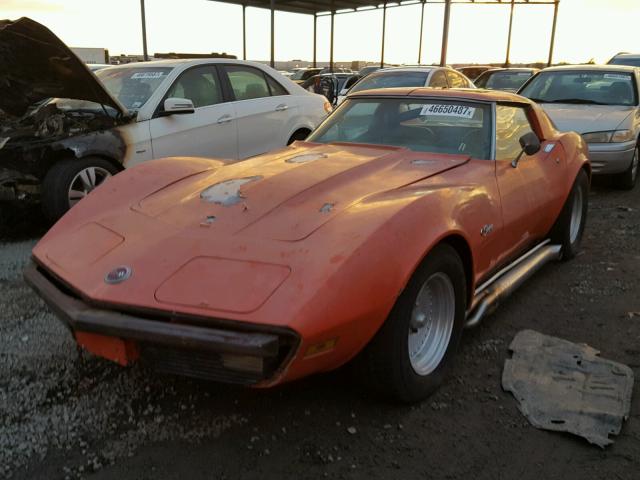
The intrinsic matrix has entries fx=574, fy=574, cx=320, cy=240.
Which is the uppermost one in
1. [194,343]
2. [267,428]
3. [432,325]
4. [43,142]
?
[43,142]

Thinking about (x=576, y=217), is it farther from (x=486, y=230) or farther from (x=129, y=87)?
(x=129, y=87)

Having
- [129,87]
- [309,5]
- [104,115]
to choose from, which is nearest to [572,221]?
[104,115]

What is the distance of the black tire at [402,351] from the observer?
2.37 meters

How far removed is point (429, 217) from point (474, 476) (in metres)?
1.07

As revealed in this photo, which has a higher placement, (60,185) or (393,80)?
(393,80)

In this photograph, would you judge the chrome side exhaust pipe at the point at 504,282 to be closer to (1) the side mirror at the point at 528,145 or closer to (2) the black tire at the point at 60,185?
(1) the side mirror at the point at 528,145

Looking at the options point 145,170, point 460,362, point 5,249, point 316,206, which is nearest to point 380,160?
point 316,206

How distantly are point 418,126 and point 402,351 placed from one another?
188 cm

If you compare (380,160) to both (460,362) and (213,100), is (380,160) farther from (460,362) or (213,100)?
(213,100)

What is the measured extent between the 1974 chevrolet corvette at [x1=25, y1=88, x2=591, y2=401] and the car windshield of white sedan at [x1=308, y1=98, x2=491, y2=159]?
0.01 metres

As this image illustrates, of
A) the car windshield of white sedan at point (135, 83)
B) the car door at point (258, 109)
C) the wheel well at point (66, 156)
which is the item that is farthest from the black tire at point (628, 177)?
the wheel well at point (66, 156)

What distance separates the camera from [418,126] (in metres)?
3.82

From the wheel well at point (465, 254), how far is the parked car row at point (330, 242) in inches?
0.5

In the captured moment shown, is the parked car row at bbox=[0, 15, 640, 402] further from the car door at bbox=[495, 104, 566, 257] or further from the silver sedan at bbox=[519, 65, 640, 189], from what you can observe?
the silver sedan at bbox=[519, 65, 640, 189]
